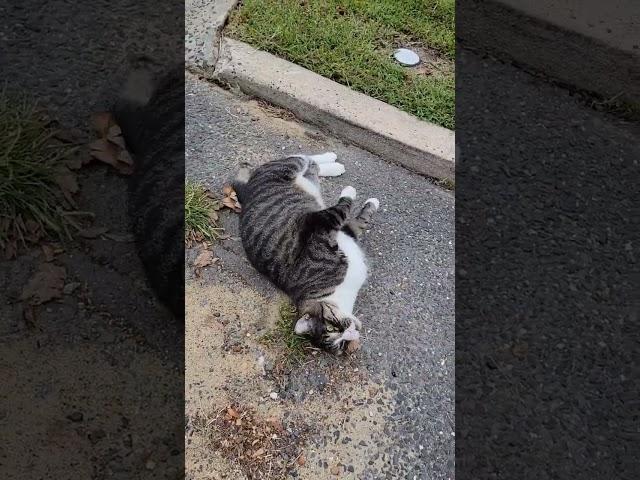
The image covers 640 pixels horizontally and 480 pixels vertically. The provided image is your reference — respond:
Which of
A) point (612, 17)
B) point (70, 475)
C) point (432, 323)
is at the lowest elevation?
point (70, 475)

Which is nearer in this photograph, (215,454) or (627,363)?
(215,454)

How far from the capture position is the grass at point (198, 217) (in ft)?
10.5

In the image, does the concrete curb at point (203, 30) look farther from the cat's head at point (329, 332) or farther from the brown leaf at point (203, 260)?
the cat's head at point (329, 332)

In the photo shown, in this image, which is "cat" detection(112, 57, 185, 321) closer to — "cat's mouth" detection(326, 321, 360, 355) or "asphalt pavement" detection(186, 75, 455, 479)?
"asphalt pavement" detection(186, 75, 455, 479)

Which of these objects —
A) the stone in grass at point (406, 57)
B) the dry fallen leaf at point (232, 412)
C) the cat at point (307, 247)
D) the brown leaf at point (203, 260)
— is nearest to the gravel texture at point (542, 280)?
the stone in grass at point (406, 57)

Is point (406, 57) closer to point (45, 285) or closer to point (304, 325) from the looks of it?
point (304, 325)

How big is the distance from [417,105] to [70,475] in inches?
107

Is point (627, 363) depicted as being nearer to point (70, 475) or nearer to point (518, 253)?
point (518, 253)

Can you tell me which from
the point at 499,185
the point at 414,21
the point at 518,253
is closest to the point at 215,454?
the point at 518,253

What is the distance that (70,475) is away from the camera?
2434 millimetres

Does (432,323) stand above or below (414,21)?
below

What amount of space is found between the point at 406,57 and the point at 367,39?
28 cm

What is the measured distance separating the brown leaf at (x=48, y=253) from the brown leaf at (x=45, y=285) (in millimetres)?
31

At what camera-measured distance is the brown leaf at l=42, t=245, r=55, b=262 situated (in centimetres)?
300
